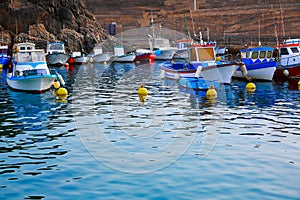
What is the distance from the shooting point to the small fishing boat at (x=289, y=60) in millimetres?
38562

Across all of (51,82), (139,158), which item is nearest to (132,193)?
(139,158)

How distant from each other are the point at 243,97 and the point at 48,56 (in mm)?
39076

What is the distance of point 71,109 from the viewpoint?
25.4 m

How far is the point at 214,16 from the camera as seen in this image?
12181 cm

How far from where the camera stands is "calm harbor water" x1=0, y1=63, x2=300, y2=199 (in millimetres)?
12836

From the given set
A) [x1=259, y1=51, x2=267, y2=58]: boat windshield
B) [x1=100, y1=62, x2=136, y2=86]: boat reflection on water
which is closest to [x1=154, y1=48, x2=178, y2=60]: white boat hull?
[x1=100, y1=62, x2=136, y2=86]: boat reflection on water

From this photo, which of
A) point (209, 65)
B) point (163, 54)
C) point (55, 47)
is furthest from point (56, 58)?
point (209, 65)

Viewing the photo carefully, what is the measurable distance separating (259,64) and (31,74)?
16.3 m

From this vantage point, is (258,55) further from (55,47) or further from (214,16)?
(214,16)

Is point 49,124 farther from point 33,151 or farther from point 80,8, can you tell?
point 80,8

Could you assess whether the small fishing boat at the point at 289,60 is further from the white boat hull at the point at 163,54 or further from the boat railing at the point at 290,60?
the white boat hull at the point at 163,54

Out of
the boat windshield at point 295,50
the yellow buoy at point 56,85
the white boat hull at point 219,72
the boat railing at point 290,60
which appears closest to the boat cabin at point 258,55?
the boat railing at point 290,60

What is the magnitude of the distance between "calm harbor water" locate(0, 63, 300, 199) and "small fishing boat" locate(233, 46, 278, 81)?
351 inches

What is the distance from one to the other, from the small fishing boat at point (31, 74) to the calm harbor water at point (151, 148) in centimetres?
291
